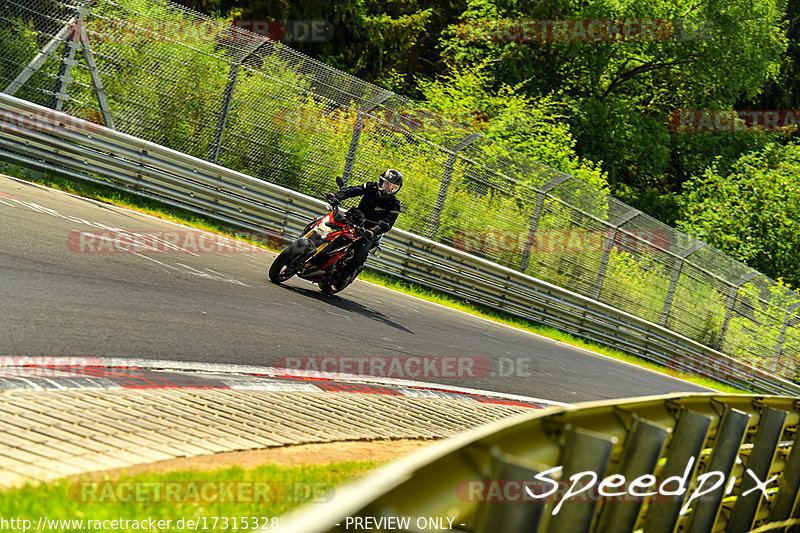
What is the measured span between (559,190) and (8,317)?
1302cm

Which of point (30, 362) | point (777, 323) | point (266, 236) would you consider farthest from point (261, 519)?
point (777, 323)

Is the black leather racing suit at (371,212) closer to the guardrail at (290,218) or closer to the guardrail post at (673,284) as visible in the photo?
the guardrail at (290,218)

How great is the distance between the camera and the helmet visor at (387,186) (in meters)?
10.8

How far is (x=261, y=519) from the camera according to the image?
13.2ft

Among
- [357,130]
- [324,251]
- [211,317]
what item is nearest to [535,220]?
[357,130]

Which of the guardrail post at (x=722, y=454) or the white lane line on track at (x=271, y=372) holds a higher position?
the guardrail post at (x=722, y=454)

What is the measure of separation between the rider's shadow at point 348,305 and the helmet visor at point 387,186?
1609 mm

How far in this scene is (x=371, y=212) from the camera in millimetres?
11305

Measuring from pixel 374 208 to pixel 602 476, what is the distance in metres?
8.91

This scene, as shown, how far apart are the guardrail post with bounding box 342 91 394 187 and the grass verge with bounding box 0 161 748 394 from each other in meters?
1.90

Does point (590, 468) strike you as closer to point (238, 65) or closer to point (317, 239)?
point (317, 239)

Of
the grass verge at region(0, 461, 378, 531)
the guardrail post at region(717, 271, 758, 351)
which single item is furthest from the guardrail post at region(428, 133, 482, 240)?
the grass verge at region(0, 461, 378, 531)

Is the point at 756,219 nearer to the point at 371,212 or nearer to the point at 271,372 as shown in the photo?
the point at 371,212

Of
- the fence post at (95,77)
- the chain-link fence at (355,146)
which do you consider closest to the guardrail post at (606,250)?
the chain-link fence at (355,146)
